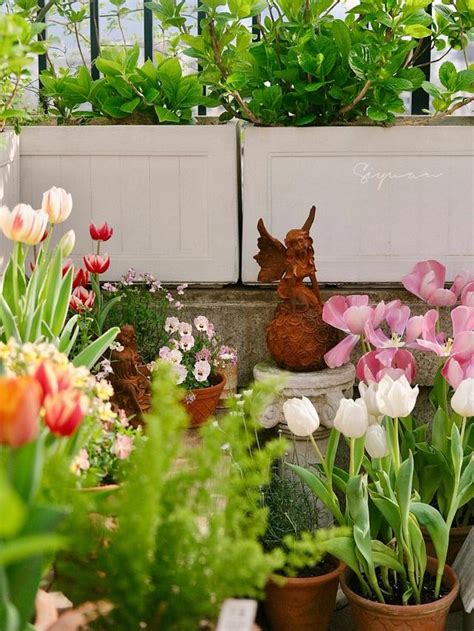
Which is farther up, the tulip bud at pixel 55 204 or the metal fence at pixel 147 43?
the metal fence at pixel 147 43

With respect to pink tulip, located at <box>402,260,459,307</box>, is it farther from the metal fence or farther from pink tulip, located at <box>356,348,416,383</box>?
the metal fence

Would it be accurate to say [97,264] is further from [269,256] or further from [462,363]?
[462,363]

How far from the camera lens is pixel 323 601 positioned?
2102mm

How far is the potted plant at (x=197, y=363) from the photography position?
94.1 inches

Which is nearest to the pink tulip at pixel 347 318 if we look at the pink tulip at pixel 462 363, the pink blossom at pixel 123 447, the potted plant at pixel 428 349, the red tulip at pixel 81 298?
the potted plant at pixel 428 349

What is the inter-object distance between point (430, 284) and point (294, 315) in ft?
1.11

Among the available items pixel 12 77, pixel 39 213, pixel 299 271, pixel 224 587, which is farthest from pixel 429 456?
pixel 12 77

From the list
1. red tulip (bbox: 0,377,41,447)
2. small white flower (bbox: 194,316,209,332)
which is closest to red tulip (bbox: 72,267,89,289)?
small white flower (bbox: 194,316,209,332)

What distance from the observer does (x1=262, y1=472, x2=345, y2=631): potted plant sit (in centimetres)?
207

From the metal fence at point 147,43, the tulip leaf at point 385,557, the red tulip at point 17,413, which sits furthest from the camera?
the metal fence at point 147,43

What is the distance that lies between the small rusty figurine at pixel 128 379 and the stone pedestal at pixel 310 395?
35 centimetres

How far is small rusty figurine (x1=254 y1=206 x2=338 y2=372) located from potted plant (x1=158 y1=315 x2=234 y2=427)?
0.52 feet

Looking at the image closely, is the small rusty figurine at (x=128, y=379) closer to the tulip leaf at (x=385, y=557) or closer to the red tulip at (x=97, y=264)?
the red tulip at (x=97, y=264)

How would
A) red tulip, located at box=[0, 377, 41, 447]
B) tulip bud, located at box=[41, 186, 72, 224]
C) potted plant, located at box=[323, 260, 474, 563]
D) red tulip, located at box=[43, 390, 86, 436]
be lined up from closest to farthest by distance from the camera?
red tulip, located at box=[0, 377, 41, 447] < red tulip, located at box=[43, 390, 86, 436] < tulip bud, located at box=[41, 186, 72, 224] < potted plant, located at box=[323, 260, 474, 563]
